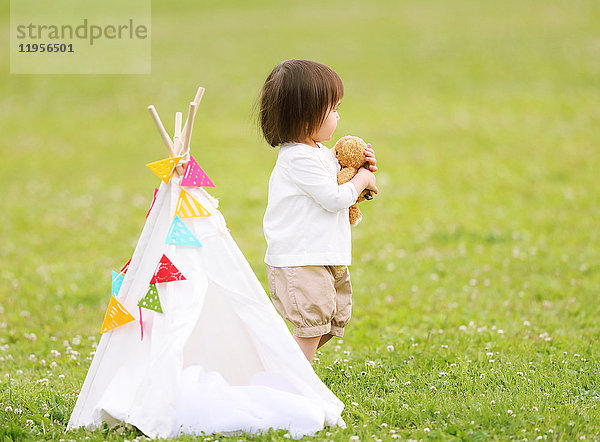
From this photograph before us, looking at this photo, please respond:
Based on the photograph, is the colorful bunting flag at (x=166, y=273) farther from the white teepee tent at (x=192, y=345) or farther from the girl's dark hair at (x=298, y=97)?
the girl's dark hair at (x=298, y=97)

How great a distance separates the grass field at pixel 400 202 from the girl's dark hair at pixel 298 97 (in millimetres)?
1973

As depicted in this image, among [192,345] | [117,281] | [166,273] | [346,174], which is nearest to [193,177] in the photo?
[166,273]

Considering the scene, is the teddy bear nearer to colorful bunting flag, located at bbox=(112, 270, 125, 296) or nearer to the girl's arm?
the girl's arm

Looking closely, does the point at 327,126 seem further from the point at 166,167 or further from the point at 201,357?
the point at 201,357

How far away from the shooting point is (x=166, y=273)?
4.80m

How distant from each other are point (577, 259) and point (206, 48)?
18615 mm

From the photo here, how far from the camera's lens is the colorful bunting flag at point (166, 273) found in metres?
4.80

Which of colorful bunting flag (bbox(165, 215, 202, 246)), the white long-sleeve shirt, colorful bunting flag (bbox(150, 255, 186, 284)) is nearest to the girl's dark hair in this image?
the white long-sleeve shirt

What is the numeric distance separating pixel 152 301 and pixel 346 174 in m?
1.54

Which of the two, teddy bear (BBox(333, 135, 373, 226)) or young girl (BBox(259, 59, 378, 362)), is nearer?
young girl (BBox(259, 59, 378, 362))

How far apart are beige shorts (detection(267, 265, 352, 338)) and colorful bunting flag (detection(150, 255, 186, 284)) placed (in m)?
0.66

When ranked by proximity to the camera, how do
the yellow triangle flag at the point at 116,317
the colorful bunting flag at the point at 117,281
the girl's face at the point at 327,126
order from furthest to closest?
the colorful bunting flag at the point at 117,281 < the girl's face at the point at 327,126 < the yellow triangle flag at the point at 116,317

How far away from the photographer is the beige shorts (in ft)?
16.2

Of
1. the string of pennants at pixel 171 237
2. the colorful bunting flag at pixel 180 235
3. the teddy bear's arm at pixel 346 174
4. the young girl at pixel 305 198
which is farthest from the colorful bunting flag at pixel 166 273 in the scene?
the teddy bear's arm at pixel 346 174
